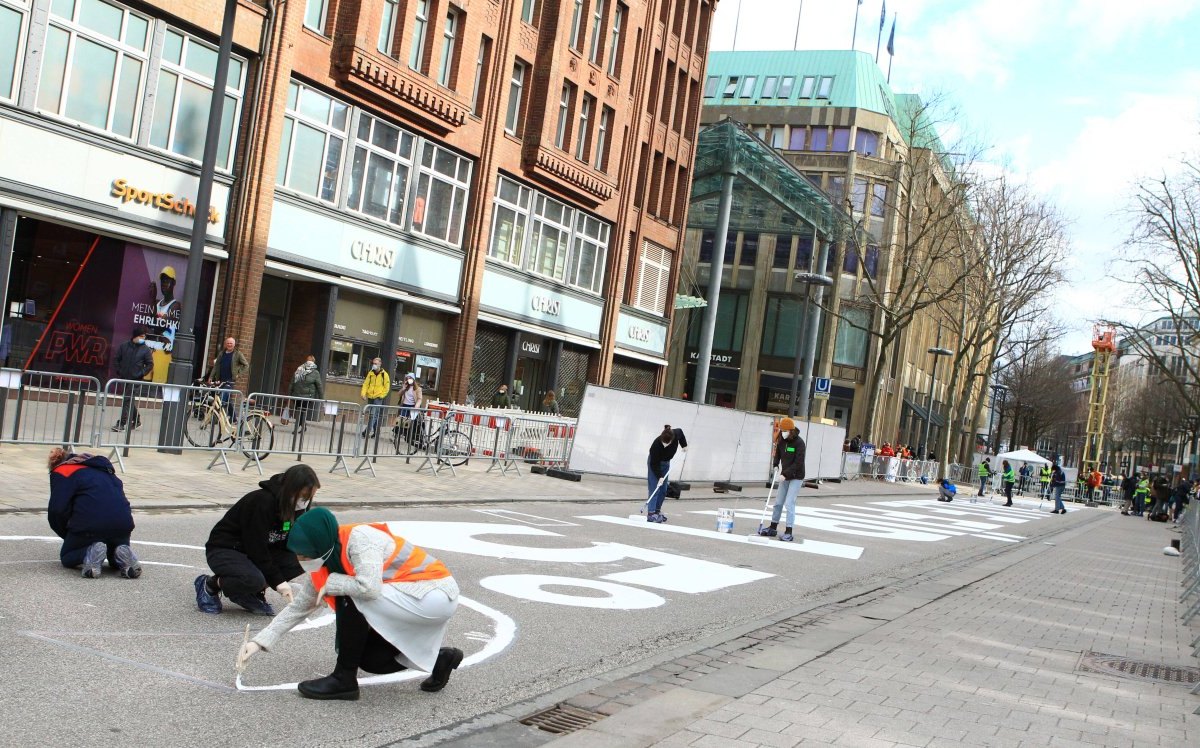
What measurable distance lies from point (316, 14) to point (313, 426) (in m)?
12.8

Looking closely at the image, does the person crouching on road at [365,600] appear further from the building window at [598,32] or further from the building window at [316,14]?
the building window at [598,32]

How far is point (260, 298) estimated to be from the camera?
2688 centimetres

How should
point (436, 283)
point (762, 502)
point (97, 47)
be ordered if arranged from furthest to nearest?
1. point (436, 283)
2. point (762, 502)
3. point (97, 47)

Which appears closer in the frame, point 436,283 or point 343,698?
point 343,698

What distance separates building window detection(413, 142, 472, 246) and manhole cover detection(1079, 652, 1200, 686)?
915 inches

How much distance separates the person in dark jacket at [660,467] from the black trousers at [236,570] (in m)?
10.2

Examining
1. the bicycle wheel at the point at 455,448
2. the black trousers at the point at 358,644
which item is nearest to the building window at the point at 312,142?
the bicycle wheel at the point at 455,448

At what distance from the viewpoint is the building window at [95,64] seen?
20.9 metres

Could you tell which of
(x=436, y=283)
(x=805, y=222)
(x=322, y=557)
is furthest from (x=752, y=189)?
(x=322, y=557)

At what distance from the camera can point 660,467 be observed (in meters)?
17.6

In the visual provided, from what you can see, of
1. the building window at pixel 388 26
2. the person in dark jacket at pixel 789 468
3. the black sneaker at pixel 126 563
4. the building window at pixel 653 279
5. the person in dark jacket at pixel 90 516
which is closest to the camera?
the person in dark jacket at pixel 90 516

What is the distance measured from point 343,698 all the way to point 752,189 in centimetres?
4346

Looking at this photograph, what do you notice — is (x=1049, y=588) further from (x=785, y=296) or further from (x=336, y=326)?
(x=785, y=296)

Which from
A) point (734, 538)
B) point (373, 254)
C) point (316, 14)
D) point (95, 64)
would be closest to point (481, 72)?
point (316, 14)
